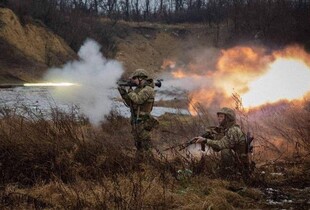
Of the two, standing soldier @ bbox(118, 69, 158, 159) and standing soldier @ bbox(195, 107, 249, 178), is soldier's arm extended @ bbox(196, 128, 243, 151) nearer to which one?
standing soldier @ bbox(195, 107, 249, 178)

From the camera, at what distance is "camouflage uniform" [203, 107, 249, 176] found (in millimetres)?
7633

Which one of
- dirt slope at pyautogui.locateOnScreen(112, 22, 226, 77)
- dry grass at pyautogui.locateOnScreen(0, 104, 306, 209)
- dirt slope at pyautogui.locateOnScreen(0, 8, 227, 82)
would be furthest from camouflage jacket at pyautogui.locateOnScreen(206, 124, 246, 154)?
dirt slope at pyautogui.locateOnScreen(112, 22, 226, 77)

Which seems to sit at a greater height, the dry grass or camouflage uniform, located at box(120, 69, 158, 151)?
camouflage uniform, located at box(120, 69, 158, 151)

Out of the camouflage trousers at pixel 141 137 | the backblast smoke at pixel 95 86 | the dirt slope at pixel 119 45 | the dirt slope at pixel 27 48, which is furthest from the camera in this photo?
the dirt slope at pixel 119 45

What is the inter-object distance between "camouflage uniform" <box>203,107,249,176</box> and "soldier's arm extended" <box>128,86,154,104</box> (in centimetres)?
185

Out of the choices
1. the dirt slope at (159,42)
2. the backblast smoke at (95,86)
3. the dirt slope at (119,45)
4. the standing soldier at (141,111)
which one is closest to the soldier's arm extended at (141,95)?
the standing soldier at (141,111)

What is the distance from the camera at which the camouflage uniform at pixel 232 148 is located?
7.63 meters

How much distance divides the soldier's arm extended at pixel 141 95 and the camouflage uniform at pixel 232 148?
6.06 ft

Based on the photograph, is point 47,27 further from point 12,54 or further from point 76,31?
point 12,54

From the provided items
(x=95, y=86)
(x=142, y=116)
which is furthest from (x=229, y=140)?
(x=95, y=86)

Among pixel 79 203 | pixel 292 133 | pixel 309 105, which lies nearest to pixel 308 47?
pixel 309 105

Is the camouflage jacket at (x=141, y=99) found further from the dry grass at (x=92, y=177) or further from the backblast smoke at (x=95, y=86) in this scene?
the backblast smoke at (x=95, y=86)

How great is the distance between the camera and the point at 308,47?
32.7 m

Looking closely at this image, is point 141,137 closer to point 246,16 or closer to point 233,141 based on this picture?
point 233,141
